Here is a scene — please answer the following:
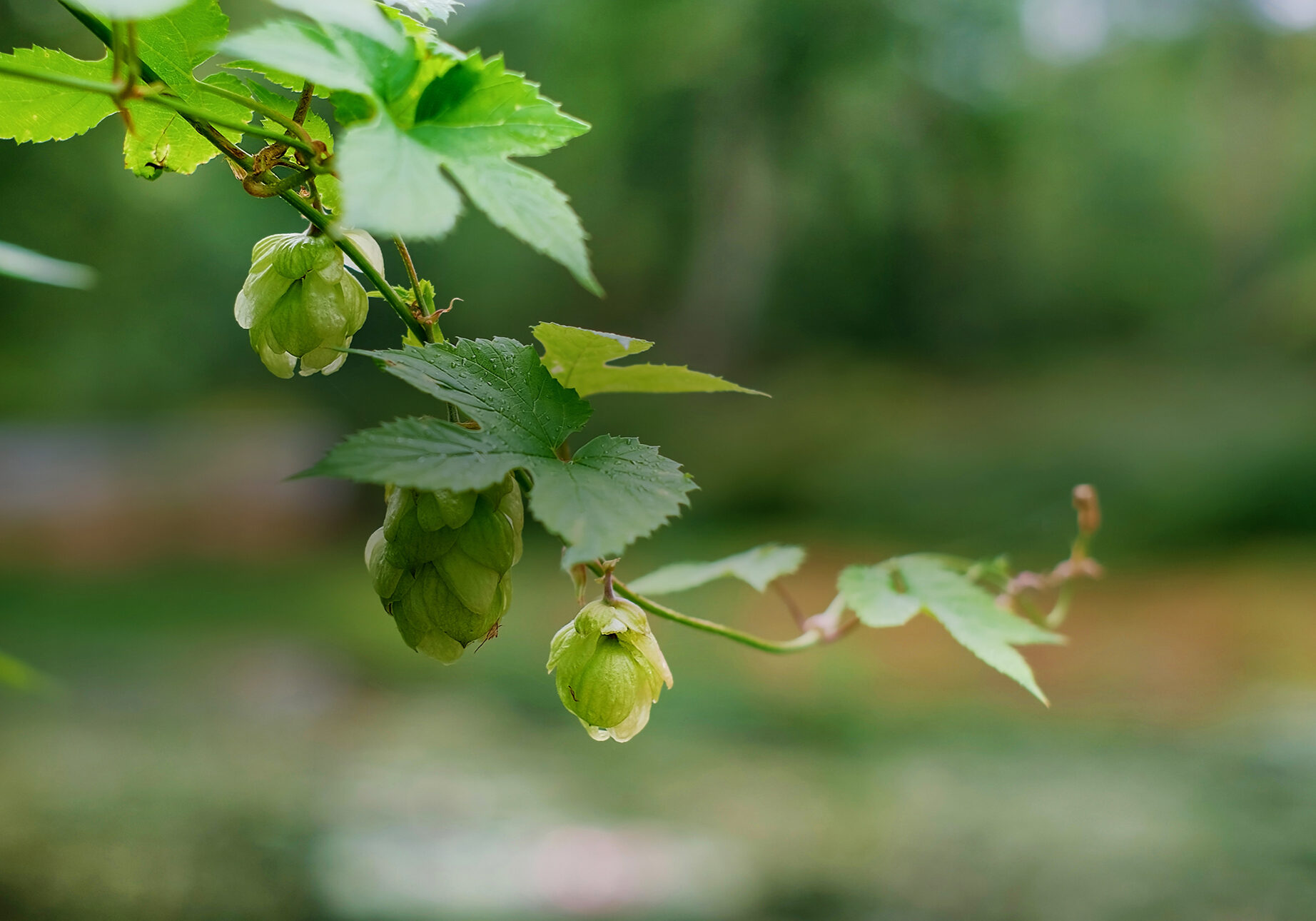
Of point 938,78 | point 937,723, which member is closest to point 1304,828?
point 937,723

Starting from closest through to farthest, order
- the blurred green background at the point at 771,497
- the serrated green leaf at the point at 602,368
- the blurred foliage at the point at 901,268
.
Result: 1. the serrated green leaf at the point at 602,368
2. the blurred green background at the point at 771,497
3. the blurred foliage at the point at 901,268

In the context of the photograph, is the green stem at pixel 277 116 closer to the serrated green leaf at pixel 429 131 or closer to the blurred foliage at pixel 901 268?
the serrated green leaf at pixel 429 131

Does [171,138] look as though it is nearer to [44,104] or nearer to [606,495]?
[44,104]

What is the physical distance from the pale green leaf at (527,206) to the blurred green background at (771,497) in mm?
1829

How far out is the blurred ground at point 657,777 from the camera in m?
1.83

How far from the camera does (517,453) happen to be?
212mm

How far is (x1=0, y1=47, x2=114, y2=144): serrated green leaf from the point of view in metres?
0.26

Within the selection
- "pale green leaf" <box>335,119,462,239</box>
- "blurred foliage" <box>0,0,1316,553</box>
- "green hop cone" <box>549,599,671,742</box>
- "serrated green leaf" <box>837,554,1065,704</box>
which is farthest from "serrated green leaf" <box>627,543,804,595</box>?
"blurred foliage" <box>0,0,1316,553</box>

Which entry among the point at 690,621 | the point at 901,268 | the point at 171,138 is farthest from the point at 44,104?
the point at 901,268

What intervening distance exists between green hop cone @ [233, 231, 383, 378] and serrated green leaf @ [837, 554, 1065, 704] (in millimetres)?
232

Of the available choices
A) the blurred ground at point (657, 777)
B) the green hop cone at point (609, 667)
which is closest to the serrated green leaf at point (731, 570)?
the green hop cone at point (609, 667)

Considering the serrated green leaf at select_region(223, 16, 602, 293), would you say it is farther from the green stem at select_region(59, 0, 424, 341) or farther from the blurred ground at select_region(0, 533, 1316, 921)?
A: the blurred ground at select_region(0, 533, 1316, 921)

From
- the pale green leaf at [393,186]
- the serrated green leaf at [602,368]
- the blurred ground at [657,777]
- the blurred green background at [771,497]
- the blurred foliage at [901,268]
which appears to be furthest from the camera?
the blurred foliage at [901,268]

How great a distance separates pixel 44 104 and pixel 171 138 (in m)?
0.03
